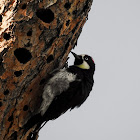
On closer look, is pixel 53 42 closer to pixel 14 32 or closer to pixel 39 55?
pixel 39 55

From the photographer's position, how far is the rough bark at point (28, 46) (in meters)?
2.31

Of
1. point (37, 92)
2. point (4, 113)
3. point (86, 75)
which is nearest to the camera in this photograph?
point (4, 113)

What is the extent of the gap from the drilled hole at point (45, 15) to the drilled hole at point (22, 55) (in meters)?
0.39

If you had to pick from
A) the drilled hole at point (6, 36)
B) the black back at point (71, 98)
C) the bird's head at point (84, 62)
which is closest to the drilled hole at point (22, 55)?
the drilled hole at point (6, 36)

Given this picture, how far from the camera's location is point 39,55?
2488 mm

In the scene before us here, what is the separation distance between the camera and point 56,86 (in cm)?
308

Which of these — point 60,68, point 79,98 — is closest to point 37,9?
point 60,68

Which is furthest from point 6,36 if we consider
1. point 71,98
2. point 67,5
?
point 71,98

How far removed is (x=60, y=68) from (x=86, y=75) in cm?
52

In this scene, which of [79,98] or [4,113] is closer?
[4,113]

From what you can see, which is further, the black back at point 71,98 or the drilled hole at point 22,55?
the black back at point 71,98

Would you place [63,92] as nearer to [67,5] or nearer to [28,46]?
[28,46]

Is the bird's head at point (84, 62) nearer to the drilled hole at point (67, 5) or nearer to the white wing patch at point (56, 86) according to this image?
the white wing patch at point (56, 86)

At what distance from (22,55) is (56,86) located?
846mm
